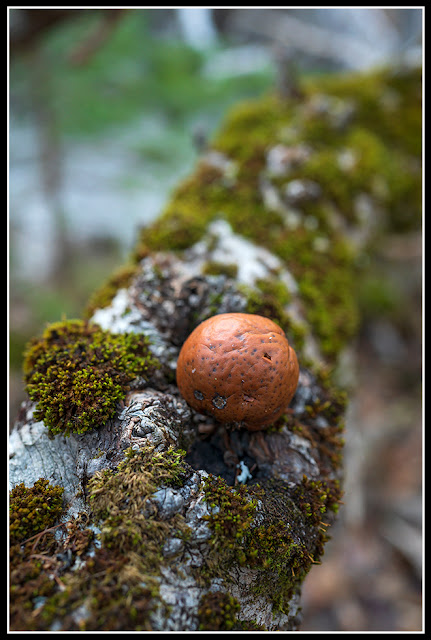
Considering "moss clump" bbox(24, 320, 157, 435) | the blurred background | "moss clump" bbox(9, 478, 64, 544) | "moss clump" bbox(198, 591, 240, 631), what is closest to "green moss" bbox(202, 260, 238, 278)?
"moss clump" bbox(24, 320, 157, 435)

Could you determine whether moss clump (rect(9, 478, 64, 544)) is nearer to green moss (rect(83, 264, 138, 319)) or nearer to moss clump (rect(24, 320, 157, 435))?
moss clump (rect(24, 320, 157, 435))

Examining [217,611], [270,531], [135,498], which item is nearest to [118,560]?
[135,498]

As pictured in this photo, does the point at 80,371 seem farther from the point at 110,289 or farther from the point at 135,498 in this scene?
the point at 110,289

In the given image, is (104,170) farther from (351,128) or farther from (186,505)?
(186,505)

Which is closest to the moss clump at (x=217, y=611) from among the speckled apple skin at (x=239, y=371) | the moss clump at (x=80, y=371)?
the speckled apple skin at (x=239, y=371)

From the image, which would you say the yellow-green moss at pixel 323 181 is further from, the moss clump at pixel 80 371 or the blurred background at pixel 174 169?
the moss clump at pixel 80 371
